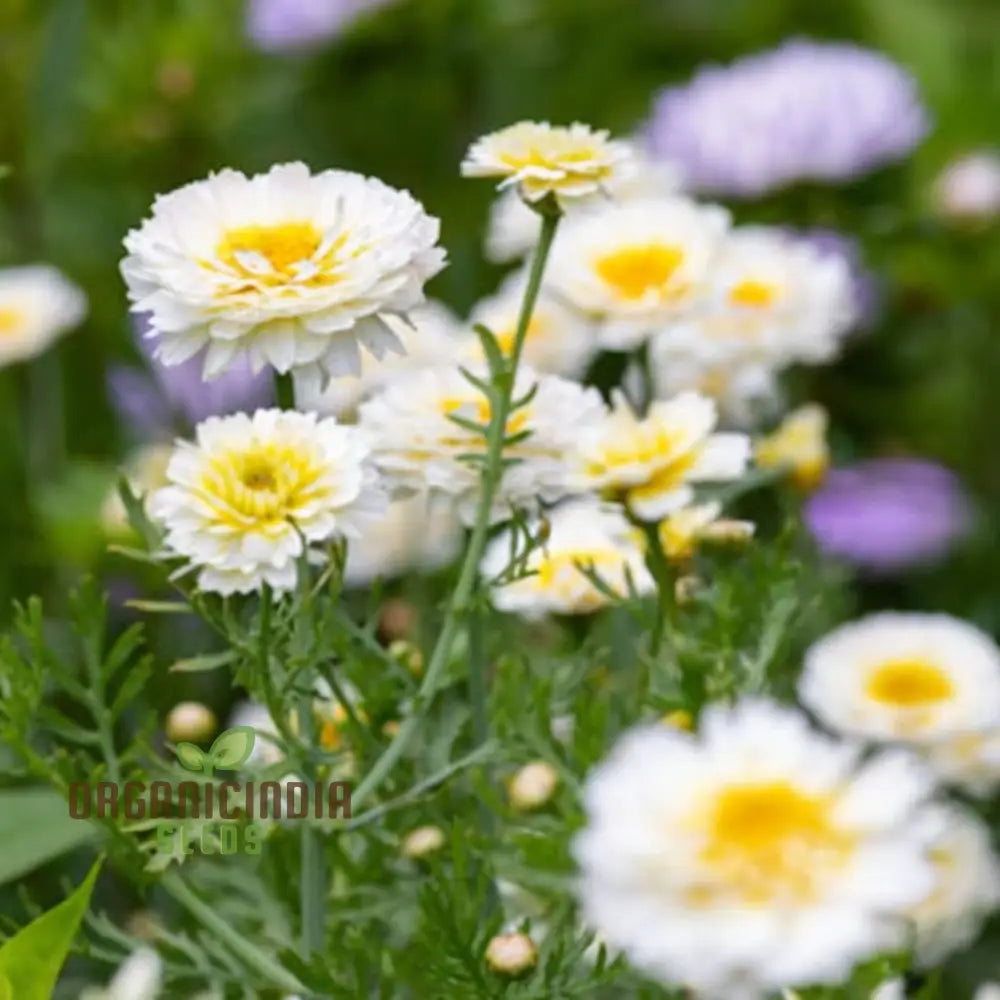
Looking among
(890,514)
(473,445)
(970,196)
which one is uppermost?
(473,445)

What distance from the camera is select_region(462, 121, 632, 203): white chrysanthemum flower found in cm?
41

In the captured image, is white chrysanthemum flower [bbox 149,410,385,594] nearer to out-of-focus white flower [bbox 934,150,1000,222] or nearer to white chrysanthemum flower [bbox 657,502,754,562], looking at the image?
white chrysanthemum flower [bbox 657,502,754,562]

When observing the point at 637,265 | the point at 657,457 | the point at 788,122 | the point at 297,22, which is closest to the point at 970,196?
the point at 788,122

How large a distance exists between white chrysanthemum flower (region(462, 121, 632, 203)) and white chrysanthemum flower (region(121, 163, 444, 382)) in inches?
1.0

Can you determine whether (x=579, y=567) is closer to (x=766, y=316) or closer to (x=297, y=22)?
(x=766, y=316)

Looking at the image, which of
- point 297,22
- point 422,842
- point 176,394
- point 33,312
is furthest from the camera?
point 297,22

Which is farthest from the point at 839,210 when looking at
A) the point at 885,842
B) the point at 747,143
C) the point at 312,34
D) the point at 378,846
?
the point at 885,842

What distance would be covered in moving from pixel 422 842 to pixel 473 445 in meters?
0.10

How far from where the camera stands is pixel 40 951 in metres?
0.39

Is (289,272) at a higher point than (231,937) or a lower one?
higher

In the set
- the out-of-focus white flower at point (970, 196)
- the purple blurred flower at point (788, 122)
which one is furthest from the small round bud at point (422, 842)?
the out-of-focus white flower at point (970, 196)

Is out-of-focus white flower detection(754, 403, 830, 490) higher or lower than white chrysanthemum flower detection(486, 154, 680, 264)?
lower

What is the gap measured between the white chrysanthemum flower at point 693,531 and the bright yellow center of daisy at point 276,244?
0.13 metres

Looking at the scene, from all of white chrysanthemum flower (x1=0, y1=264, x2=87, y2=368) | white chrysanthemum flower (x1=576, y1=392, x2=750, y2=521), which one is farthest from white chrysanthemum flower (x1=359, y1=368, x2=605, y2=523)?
white chrysanthemum flower (x1=0, y1=264, x2=87, y2=368)
